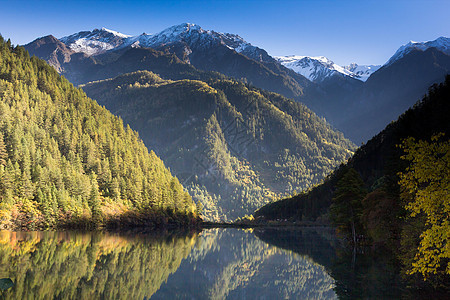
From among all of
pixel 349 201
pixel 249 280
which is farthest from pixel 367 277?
pixel 349 201

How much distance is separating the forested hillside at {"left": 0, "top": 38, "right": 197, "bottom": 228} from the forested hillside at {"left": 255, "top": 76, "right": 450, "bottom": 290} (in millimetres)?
69854

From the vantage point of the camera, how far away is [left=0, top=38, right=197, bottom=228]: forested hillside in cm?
9919

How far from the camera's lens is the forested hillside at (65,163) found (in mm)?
99188

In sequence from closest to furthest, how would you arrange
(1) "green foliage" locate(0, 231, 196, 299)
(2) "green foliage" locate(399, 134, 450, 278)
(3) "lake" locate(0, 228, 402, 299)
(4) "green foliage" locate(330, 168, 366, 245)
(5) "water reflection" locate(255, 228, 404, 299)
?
1. (2) "green foliage" locate(399, 134, 450, 278)
2. (1) "green foliage" locate(0, 231, 196, 299)
3. (3) "lake" locate(0, 228, 402, 299)
4. (5) "water reflection" locate(255, 228, 404, 299)
5. (4) "green foliage" locate(330, 168, 366, 245)

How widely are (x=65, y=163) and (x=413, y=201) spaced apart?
108376 millimetres

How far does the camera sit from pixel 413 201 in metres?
39.8

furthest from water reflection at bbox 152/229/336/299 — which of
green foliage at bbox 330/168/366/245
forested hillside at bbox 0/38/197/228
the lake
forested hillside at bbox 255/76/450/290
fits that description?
Result: forested hillside at bbox 0/38/197/228

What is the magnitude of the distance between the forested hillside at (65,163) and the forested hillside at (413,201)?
6985 centimetres

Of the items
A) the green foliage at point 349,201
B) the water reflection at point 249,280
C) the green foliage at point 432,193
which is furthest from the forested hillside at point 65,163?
Answer: the green foliage at point 432,193

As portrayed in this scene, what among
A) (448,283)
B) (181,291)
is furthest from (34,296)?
(448,283)

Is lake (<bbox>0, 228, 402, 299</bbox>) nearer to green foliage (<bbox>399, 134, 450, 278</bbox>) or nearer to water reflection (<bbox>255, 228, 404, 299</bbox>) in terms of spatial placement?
water reflection (<bbox>255, 228, 404, 299</bbox>)

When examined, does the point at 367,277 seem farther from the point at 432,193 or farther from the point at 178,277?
the point at 432,193

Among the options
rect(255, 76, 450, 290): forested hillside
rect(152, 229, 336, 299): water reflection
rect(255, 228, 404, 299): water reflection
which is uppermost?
rect(255, 76, 450, 290): forested hillside

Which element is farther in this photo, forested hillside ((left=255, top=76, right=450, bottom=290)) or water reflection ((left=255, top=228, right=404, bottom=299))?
water reflection ((left=255, top=228, right=404, bottom=299))
